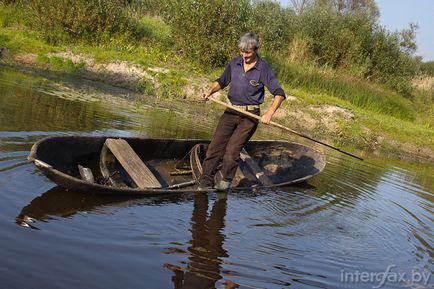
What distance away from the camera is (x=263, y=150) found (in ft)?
28.2

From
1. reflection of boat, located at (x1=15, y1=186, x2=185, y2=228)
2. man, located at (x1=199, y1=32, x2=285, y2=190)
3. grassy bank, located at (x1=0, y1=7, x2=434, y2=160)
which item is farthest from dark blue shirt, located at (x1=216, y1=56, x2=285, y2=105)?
grassy bank, located at (x1=0, y1=7, x2=434, y2=160)

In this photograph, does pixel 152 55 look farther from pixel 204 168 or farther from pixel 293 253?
pixel 293 253

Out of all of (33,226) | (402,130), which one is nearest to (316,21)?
(402,130)

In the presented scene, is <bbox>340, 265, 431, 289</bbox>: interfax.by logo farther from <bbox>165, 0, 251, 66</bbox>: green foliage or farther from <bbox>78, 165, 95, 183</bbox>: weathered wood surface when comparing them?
<bbox>165, 0, 251, 66</bbox>: green foliage

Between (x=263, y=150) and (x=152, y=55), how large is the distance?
10.6m

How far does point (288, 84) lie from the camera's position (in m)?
18.0

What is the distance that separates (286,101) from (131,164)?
407 inches

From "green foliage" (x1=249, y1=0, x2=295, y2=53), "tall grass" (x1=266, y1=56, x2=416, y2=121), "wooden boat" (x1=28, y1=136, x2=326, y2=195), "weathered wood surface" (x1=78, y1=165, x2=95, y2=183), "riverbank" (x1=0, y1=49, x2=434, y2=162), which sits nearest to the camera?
"wooden boat" (x1=28, y1=136, x2=326, y2=195)

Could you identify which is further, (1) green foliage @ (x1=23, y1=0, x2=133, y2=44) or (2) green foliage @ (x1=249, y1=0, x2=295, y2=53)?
(2) green foliage @ (x1=249, y1=0, x2=295, y2=53)

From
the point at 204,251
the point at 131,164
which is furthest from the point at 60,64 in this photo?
the point at 204,251

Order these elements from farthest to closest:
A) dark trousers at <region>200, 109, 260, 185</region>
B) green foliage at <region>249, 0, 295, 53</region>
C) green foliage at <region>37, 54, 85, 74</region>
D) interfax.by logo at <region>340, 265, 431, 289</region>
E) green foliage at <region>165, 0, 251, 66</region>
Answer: green foliage at <region>249, 0, 295, 53</region>, green foliage at <region>165, 0, 251, 66</region>, green foliage at <region>37, 54, 85, 74</region>, dark trousers at <region>200, 109, 260, 185</region>, interfax.by logo at <region>340, 265, 431, 289</region>

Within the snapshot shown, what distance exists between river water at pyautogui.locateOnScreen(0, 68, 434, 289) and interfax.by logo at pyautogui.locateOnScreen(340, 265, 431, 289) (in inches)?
0.5

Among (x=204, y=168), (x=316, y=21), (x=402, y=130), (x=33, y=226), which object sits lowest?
(x=33, y=226)

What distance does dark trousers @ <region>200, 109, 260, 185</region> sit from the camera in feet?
21.2
